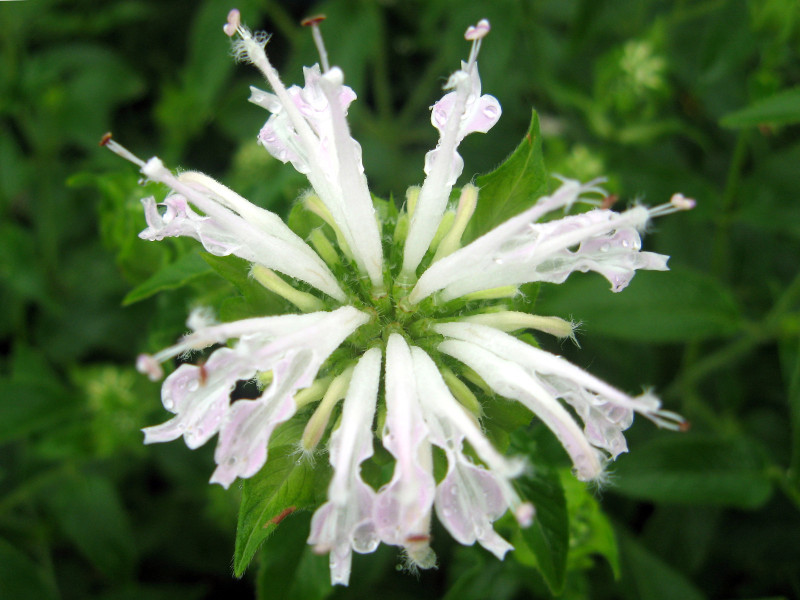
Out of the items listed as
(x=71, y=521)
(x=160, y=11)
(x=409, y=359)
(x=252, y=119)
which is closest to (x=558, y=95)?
(x=252, y=119)

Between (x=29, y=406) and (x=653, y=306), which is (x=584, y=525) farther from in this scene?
(x=29, y=406)

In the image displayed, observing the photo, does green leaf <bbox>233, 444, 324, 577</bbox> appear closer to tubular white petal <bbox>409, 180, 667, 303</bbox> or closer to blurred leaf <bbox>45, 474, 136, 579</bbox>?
tubular white petal <bbox>409, 180, 667, 303</bbox>

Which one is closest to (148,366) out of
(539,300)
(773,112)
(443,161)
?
(443,161)

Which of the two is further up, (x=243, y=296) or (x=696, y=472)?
(x=243, y=296)

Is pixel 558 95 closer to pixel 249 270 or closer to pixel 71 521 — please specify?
pixel 249 270

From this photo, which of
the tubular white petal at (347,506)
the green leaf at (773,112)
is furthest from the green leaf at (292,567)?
the green leaf at (773,112)

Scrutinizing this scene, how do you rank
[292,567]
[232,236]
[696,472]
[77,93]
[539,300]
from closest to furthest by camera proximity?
1. [232,236]
2. [292,567]
3. [539,300]
4. [696,472]
5. [77,93]
